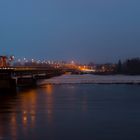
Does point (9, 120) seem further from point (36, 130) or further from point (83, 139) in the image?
point (83, 139)

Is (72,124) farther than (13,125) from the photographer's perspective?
Yes

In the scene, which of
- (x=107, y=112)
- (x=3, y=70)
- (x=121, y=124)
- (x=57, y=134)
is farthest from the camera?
(x=3, y=70)

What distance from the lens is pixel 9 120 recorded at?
90.7ft

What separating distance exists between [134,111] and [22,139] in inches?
498

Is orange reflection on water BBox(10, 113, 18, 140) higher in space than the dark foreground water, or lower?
higher

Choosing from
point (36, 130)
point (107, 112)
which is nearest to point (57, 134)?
point (36, 130)

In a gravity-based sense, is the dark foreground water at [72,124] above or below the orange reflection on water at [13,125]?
below

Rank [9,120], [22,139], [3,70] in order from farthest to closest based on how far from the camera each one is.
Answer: [3,70] → [9,120] → [22,139]

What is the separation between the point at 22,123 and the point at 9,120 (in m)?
1.92

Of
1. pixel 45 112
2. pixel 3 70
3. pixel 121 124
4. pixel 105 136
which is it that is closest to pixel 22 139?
pixel 105 136

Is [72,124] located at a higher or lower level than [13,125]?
lower

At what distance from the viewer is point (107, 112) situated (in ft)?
104

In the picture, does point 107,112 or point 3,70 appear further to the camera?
point 3,70

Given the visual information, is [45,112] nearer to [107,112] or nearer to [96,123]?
[107,112]
